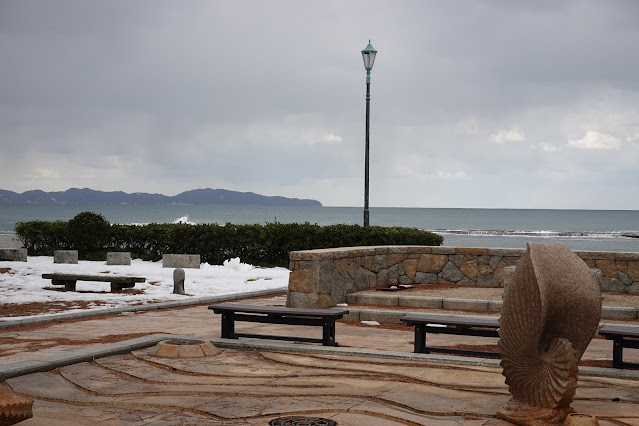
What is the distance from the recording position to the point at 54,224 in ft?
76.2

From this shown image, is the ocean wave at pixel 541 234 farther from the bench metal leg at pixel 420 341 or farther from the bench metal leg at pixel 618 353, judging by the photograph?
the bench metal leg at pixel 618 353

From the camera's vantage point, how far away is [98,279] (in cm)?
1489

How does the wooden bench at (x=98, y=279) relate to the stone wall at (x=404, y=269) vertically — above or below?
below

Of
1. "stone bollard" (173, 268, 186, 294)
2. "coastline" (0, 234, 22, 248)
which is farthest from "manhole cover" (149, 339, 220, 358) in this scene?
"coastline" (0, 234, 22, 248)

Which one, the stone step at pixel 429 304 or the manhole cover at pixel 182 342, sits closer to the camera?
the manhole cover at pixel 182 342

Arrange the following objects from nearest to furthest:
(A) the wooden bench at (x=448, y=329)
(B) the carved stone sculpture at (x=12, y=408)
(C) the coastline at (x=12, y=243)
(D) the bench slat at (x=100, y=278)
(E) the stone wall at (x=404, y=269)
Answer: (B) the carved stone sculpture at (x=12, y=408)
(A) the wooden bench at (x=448, y=329)
(E) the stone wall at (x=404, y=269)
(D) the bench slat at (x=100, y=278)
(C) the coastline at (x=12, y=243)

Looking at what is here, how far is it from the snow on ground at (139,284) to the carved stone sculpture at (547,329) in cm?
896

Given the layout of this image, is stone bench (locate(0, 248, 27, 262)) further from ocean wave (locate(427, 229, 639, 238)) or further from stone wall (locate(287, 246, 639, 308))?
ocean wave (locate(427, 229, 639, 238))

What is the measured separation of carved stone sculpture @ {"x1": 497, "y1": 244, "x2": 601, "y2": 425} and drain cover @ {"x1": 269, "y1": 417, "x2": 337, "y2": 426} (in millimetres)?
1344

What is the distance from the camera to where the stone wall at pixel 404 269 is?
1139cm

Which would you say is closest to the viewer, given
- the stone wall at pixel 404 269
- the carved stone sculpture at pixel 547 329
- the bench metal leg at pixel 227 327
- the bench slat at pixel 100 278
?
the carved stone sculpture at pixel 547 329

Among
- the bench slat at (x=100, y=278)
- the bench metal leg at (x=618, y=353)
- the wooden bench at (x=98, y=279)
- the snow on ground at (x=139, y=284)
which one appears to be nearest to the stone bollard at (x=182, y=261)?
the snow on ground at (x=139, y=284)

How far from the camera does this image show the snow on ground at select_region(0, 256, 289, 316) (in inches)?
544

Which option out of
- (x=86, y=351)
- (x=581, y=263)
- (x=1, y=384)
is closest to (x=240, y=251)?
(x=86, y=351)
